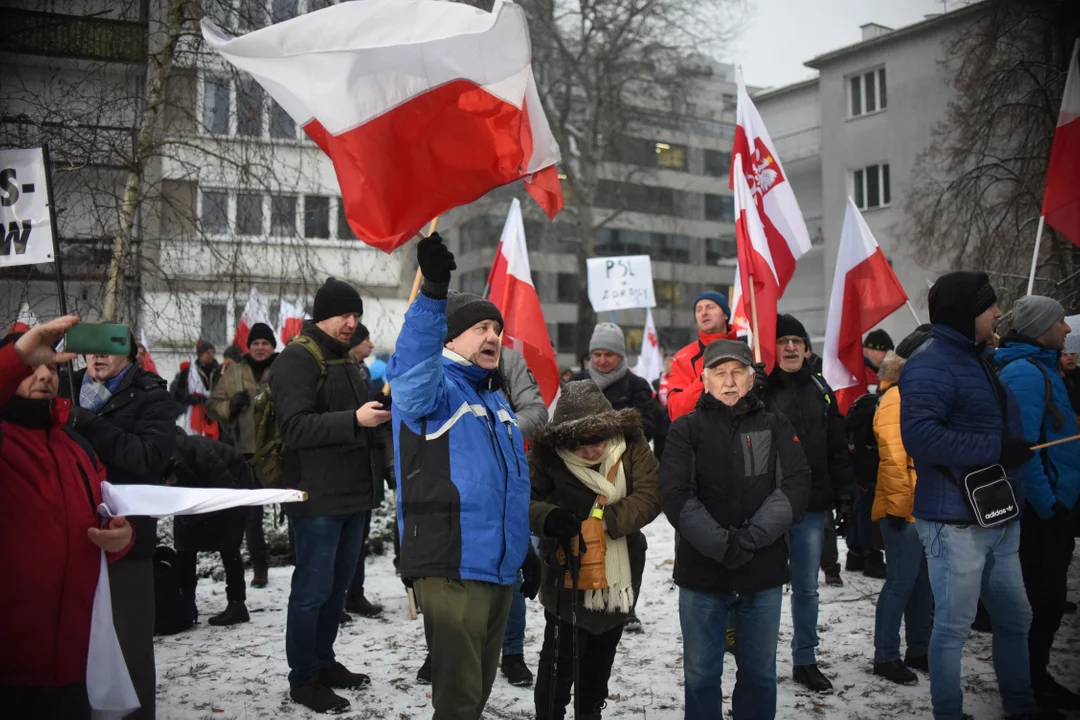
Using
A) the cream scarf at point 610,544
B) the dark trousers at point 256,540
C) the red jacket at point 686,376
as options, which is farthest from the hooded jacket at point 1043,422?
the dark trousers at point 256,540

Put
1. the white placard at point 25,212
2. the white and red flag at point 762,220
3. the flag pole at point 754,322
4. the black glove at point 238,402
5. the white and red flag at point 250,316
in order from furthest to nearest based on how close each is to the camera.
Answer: the white and red flag at point 250,316, the black glove at point 238,402, the white and red flag at point 762,220, the flag pole at point 754,322, the white placard at point 25,212

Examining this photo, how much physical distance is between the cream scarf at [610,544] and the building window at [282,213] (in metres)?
5.81

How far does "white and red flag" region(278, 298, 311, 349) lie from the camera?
38.1 ft

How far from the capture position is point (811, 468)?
5.49m

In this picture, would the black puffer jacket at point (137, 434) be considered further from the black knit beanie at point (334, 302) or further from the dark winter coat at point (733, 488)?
the dark winter coat at point (733, 488)

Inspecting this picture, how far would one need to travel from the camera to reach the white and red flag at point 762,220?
573 centimetres

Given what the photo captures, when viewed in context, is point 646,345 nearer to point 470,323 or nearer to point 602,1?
point 602,1

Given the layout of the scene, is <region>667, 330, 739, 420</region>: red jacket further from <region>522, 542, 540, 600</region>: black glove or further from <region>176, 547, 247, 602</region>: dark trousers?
<region>176, 547, 247, 602</region>: dark trousers

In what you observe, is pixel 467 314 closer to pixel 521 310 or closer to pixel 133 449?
pixel 133 449

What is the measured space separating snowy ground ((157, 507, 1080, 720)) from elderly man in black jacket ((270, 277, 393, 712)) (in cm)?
27

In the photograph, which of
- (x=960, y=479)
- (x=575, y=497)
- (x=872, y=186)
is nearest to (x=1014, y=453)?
(x=960, y=479)

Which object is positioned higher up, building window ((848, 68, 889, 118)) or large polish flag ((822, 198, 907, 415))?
building window ((848, 68, 889, 118))

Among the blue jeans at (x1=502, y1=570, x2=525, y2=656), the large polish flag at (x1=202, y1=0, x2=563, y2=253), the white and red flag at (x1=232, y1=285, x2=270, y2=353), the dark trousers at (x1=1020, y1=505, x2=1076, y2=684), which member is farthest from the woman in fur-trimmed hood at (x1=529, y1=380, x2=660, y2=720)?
the white and red flag at (x1=232, y1=285, x2=270, y2=353)

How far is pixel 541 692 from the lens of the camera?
4438 mm
